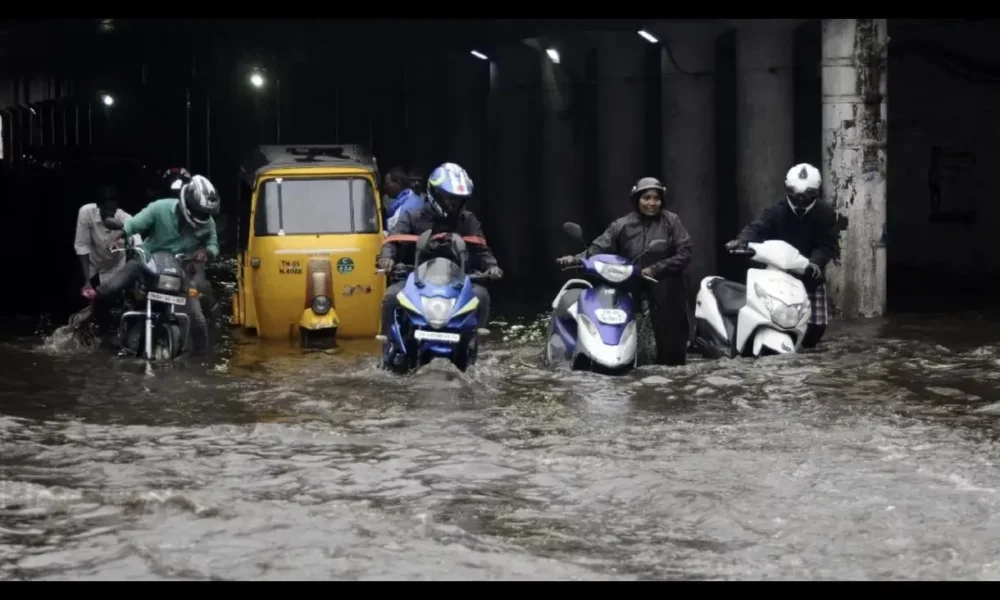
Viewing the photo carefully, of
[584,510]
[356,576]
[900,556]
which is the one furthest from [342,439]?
[900,556]

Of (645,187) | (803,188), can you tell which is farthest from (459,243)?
(803,188)

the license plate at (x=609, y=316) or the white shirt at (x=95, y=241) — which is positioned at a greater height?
the white shirt at (x=95, y=241)

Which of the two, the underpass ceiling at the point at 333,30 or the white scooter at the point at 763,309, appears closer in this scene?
the white scooter at the point at 763,309

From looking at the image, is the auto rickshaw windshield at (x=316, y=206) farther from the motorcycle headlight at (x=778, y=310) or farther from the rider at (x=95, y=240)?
the motorcycle headlight at (x=778, y=310)

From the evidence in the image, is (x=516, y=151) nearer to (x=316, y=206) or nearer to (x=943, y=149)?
(x=943, y=149)

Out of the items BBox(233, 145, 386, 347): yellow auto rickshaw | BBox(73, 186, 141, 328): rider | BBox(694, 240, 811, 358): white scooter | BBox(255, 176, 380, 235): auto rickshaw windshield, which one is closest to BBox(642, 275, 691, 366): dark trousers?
BBox(694, 240, 811, 358): white scooter

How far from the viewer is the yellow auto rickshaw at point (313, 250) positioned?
1628 cm

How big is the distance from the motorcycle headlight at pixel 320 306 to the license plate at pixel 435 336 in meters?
3.94

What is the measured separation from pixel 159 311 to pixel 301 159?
147 inches

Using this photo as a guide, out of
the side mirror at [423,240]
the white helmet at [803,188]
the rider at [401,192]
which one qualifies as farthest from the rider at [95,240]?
the white helmet at [803,188]

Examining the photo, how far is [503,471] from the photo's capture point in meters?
9.06

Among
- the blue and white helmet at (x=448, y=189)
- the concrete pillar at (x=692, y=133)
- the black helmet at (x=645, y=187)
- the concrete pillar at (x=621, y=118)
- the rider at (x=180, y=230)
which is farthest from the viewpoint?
the concrete pillar at (x=621, y=118)

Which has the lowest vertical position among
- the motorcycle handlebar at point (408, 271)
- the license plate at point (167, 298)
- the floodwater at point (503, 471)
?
the floodwater at point (503, 471)

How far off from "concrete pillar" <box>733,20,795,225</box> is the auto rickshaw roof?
17.4 ft
